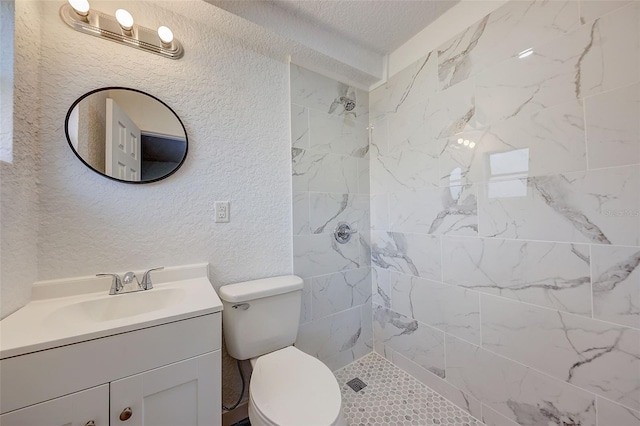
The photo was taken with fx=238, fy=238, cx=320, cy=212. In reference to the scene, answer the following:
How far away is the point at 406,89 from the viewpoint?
164 centimetres

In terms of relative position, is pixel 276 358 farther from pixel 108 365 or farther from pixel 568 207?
pixel 568 207

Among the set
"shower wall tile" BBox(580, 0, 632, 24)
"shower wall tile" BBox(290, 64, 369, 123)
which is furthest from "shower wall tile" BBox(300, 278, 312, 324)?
"shower wall tile" BBox(580, 0, 632, 24)

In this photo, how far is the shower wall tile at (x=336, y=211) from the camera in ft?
5.32

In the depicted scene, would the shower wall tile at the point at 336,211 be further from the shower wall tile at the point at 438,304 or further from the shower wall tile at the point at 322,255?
the shower wall tile at the point at 438,304

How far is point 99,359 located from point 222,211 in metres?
0.78

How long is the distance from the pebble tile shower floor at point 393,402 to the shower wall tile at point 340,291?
46 centimetres

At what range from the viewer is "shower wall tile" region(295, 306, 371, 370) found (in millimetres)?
1583

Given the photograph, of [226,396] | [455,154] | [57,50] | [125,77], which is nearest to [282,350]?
[226,396]

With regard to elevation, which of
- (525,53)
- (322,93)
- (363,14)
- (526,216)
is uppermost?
(363,14)

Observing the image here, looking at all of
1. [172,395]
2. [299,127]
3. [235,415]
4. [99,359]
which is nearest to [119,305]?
[99,359]

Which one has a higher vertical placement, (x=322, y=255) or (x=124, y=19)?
(x=124, y=19)

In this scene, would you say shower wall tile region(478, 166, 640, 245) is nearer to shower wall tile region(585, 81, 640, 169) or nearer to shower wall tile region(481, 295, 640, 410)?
shower wall tile region(585, 81, 640, 169)

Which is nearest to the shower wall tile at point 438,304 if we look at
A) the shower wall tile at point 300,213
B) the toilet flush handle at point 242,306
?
the shower wall tile at point 300,213

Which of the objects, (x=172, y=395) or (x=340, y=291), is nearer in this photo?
(x=172, y=395)
